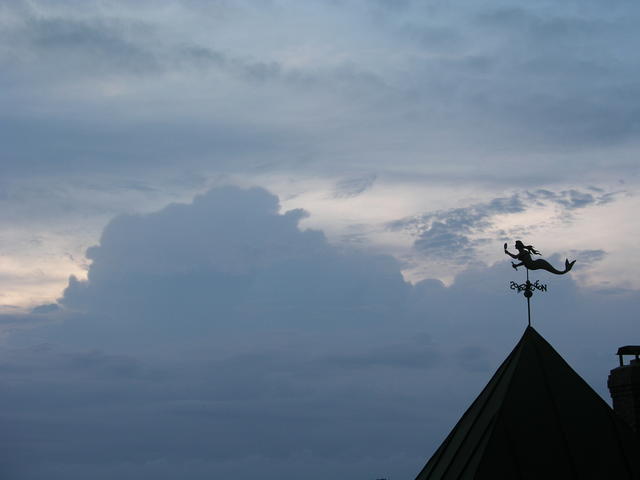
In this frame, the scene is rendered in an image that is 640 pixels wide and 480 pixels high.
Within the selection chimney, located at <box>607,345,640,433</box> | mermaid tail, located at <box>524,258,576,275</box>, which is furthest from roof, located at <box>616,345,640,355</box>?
mermaid tail, located at <box>524,258,576,275</box>

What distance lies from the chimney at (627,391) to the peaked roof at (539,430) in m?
3.29

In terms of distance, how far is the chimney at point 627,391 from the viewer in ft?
67.2

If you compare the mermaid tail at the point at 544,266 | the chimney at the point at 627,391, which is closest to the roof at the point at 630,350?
the chimney at the point at 627,391

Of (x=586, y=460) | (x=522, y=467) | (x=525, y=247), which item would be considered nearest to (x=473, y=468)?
(x=522, y=467)

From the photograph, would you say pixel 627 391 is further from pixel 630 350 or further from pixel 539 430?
pixel 539 430

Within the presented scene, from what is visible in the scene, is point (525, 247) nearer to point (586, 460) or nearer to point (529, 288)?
point (529, 288)

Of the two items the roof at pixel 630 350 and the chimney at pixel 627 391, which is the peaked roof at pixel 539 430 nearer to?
the chimney at pixel 627 391

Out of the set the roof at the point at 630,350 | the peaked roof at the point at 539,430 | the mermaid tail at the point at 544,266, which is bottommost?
the peaked roof at the point at 539,430

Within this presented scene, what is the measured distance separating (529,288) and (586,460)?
3.85m

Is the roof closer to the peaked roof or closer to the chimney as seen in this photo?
the chimney

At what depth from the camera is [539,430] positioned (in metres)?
16.7

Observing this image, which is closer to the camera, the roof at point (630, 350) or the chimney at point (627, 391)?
the chimney at point (627, 391)

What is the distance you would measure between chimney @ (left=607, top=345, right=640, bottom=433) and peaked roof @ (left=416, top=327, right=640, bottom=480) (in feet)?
10.8

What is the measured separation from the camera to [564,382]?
17.7 meters
